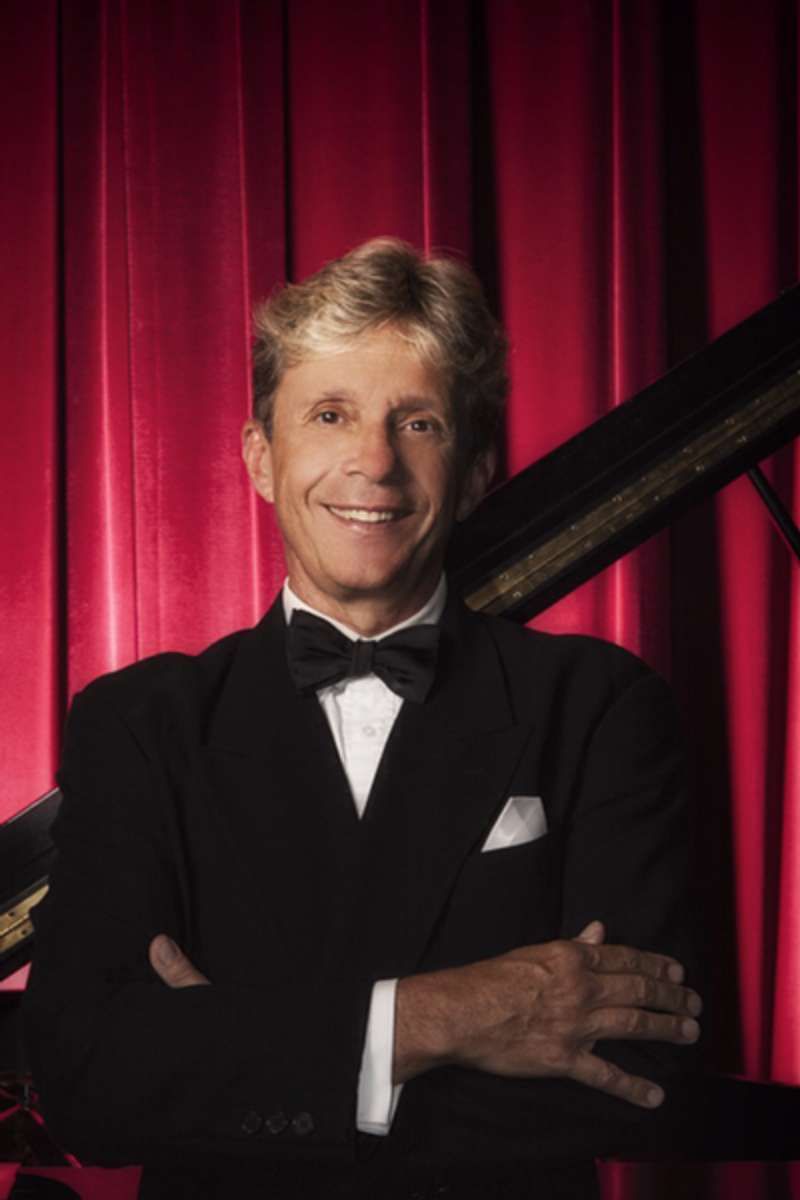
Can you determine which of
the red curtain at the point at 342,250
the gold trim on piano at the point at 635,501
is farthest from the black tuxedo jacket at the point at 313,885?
the red curtain at the point at 342,250

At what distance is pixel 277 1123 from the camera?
4.90ft

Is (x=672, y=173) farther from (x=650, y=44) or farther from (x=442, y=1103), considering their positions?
(x=442, y=1103)

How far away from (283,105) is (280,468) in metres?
1.93

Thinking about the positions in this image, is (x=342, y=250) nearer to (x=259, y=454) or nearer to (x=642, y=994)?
(x=259, y=454)

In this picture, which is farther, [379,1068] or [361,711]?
[361,711]

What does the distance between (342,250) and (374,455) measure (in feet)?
6.10

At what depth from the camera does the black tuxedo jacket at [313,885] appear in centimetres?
151

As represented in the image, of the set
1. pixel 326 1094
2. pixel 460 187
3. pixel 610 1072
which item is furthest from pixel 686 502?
pixel 460 187

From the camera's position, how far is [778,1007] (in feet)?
11.3

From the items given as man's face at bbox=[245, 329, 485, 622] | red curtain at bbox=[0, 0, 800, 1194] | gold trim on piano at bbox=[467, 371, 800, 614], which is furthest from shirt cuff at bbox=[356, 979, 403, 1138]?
red curtain at bbox=[0, 0, 800, 1194]

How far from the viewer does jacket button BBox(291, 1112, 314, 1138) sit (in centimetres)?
149

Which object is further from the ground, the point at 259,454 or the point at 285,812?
the point at 259,454

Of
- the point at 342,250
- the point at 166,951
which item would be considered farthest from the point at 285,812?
the point at 342,250

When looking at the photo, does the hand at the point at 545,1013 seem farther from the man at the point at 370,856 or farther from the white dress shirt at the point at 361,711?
the white dress shirt at the point at 361,711
